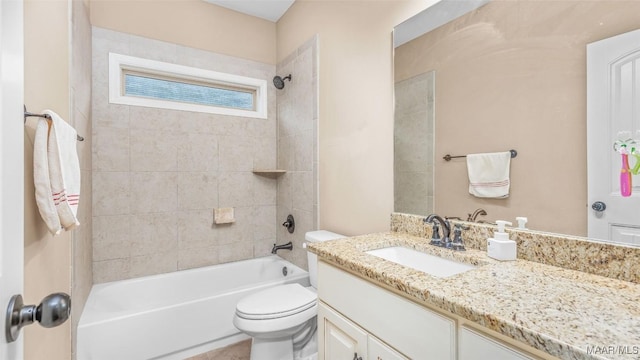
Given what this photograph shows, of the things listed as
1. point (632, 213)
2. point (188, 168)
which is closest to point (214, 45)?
point (188, 168)

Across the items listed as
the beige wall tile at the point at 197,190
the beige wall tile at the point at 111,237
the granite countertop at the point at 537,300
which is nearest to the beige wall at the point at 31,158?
the beige wall tile at the point at 111,237

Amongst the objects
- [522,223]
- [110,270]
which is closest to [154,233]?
[110,270]

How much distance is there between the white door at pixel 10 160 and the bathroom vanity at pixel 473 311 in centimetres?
86

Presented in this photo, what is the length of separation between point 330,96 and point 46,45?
151cm

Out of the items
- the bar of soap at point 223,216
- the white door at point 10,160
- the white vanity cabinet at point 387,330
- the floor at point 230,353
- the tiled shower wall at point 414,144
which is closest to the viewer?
the white door at point 10,160

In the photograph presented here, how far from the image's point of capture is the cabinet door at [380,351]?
2.93 feet

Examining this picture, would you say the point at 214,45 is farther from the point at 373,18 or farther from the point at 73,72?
the point at 373,18

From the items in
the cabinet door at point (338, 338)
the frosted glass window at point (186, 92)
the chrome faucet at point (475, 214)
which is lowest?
the cabinet door at point (338, 338)

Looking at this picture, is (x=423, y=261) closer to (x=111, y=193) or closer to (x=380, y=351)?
(x=380, y=351)

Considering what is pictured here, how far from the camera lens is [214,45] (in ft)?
8.64

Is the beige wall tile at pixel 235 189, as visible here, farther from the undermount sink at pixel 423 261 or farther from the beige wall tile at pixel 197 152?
the undermount sink at pixel 423 261

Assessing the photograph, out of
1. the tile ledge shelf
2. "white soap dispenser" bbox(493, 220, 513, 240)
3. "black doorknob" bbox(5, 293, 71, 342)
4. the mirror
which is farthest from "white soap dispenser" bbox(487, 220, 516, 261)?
the tile ledge shelf

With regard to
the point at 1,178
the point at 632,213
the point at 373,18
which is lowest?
the point at 632,213

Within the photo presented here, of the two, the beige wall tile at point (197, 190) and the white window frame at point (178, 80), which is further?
the beige wall tile at point (197, 190)
